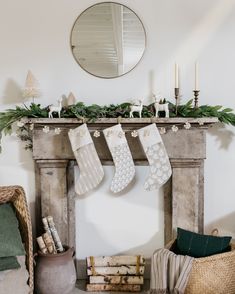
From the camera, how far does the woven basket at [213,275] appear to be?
7.87 feet

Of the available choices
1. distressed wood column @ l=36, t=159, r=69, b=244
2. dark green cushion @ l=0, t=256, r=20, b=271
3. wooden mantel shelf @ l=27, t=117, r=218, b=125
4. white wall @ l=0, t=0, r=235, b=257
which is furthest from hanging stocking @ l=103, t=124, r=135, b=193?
dark green cushion @ l=0, t=256, r=20, b=271

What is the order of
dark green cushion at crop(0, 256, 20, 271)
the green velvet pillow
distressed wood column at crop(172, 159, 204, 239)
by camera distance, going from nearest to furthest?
dark green cushion at crop(0, 256, 20, 271) < the green velvet pillow < distressed wood column at crop(172, 159, 204, 239)

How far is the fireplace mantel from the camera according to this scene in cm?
274

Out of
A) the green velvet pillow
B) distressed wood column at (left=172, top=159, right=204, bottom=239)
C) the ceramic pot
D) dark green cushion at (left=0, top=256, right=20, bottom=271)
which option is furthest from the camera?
distressed wood column at (left=172, top=159, right=204, bottom=239)

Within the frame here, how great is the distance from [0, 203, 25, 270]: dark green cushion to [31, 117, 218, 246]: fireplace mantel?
37cm

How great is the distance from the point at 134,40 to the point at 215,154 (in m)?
1.01

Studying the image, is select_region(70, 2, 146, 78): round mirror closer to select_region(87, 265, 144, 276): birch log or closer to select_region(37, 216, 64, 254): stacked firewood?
select_region(37, 216, 64, 254): stacked firewood

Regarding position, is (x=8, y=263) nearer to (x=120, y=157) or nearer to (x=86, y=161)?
(x=86, y=161)

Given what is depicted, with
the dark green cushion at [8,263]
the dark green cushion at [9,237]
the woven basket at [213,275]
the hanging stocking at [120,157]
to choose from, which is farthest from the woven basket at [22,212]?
the woven basket at [213,275]

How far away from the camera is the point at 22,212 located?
2.67 m

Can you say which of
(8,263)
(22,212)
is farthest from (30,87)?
(8,263)

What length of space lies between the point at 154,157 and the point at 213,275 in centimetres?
83

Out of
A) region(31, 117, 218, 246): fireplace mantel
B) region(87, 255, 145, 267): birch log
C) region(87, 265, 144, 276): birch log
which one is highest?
region(31, 117, 218, 246): fireplace mantel

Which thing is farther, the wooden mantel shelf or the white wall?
the white wall
